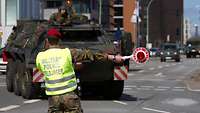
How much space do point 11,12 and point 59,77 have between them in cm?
6072

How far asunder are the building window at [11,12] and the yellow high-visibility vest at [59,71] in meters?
60.1

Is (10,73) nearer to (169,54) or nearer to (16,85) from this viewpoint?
(16,85)

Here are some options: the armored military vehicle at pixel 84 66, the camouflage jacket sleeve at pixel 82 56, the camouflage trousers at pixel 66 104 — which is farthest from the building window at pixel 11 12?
the camouflage trousers at pixel 66 104

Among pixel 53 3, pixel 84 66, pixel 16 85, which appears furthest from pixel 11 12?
pixel 84 66

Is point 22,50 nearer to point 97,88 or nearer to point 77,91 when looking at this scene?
point 97,88

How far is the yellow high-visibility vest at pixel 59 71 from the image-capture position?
7.94 meters

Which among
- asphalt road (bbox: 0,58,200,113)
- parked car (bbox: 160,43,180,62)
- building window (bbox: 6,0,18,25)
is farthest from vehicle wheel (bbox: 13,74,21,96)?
building window (bbox: 6,0,18,25)

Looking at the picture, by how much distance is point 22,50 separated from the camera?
18922 mm

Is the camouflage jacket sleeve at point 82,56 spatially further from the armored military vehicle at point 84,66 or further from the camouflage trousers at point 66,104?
the armored military vehicle at point 84,66

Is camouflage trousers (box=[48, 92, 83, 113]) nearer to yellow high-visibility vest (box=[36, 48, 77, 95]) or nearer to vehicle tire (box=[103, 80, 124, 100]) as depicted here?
yellow high-visibility vest (box=[36, 48, 77, 95])

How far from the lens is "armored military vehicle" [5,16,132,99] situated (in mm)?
17719

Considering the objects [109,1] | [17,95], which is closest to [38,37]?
[17,95]

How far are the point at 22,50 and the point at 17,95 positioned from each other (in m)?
1.61

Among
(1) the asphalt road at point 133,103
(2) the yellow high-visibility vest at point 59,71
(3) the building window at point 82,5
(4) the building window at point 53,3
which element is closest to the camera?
(2) the yellow high-visibility vest at point 59,71
